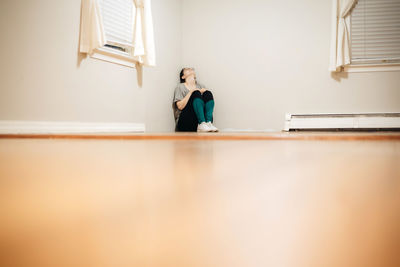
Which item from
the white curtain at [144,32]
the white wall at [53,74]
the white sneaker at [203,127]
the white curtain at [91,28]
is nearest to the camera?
the white wall at [53,74]

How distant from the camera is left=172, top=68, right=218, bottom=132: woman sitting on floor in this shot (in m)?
3.89

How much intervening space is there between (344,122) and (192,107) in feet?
6.32

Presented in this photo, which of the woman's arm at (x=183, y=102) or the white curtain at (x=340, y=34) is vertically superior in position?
the white curtain at (x=340, y=34)

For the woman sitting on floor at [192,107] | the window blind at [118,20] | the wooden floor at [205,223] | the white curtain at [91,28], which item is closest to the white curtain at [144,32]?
the window blind at [118,20]

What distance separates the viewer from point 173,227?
206mm

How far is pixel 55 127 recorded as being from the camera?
2393 mm

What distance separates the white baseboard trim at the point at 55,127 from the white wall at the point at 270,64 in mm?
1915

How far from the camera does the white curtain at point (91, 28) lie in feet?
8.56

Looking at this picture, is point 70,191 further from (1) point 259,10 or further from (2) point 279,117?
(1) point 259,10

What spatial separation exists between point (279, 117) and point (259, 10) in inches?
60.1

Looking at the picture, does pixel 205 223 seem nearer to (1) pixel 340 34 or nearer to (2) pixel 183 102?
(2) pixel 183 102

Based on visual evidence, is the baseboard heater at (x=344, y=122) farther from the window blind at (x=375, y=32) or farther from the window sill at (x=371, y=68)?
the window blind at (x=375, y=32)

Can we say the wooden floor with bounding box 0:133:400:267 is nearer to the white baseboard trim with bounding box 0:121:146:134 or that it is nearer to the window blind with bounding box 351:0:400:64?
the white baseboard trim with bounding box 0:121:146:134

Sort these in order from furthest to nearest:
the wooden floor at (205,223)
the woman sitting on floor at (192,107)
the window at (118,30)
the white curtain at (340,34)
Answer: the white curtain at (340,34), the woman sitting on floor at (192,107), the window at (118,30), the wooden floor at (205,223)
